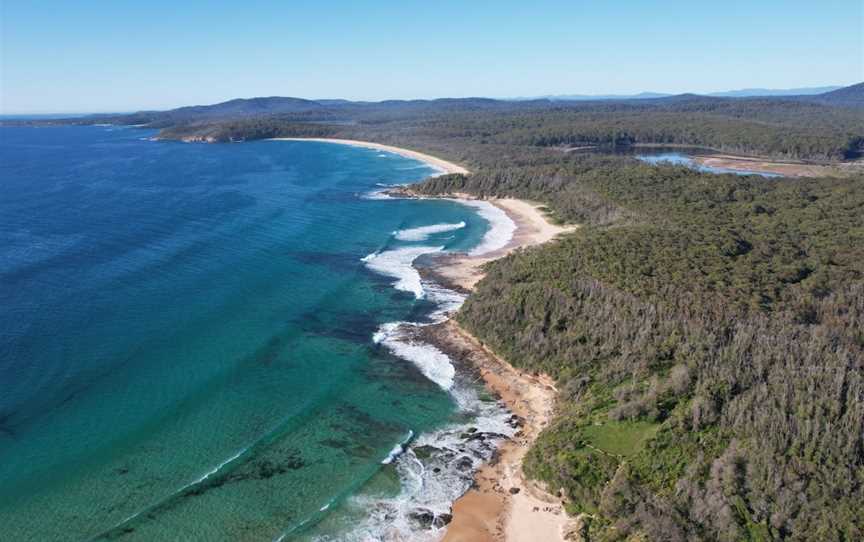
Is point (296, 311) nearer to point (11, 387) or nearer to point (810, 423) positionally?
point (11, 387)

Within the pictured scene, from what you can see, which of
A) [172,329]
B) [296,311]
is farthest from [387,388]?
[172,329]

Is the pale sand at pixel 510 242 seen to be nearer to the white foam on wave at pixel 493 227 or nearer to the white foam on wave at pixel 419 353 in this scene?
the white foam on wave at pixel 493 227

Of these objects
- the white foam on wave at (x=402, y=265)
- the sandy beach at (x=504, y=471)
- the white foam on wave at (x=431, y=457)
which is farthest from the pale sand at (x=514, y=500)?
the white foam on wave at (x=402, y=265)

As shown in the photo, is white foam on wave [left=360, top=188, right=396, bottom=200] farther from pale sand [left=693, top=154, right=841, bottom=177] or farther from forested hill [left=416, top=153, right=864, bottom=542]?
pale sand [left=693, top=154, right=841, bottom=177]

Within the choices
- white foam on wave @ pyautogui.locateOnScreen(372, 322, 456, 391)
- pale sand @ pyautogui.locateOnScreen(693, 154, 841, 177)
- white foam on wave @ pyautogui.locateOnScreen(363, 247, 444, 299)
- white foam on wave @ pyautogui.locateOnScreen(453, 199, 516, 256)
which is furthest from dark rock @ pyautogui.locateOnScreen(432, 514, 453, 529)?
pale sand @ pyautogui.locateOnScreen(693, 154, 841, 177)

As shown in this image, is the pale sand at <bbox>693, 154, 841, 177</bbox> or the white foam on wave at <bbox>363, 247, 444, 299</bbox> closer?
the white foam on wave at <bbox>363, 247, 444, 299</bbox>

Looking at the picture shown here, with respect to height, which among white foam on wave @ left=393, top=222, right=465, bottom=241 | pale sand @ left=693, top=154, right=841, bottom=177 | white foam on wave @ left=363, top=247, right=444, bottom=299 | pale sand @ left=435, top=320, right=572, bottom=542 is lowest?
pale sand @ left=435, top=320, right=572, bottom=542

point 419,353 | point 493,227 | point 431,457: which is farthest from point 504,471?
point 493,227
